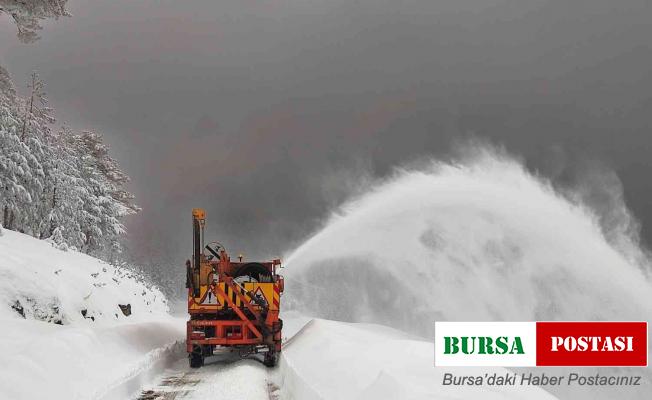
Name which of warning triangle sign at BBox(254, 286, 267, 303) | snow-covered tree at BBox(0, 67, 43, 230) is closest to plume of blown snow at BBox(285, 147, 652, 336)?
warning triangle sign at BBox(254, 286, 267, 303)

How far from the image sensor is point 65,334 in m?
10.6

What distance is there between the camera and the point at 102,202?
46.2 metres

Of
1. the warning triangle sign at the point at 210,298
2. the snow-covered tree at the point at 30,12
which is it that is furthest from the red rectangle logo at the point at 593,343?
the snow-covered tree at the point at 30,12

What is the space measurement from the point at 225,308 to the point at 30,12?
940 centimetres

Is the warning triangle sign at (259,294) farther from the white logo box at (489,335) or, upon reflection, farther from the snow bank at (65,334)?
the white logo box at (489,335)

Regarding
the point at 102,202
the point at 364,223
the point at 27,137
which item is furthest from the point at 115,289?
the point at 102,202

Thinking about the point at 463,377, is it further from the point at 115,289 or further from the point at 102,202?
the point at 102,202

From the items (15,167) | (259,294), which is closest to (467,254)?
(259,294)

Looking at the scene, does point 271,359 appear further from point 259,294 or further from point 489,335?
point 489,335

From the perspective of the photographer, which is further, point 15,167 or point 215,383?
point 15,167

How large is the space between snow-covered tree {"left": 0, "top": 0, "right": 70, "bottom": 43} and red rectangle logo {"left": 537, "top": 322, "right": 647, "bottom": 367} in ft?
45.8

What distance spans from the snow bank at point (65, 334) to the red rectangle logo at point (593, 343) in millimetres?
7107

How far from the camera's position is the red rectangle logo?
26.3ft

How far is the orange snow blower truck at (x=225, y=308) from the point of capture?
1383 centimetres
